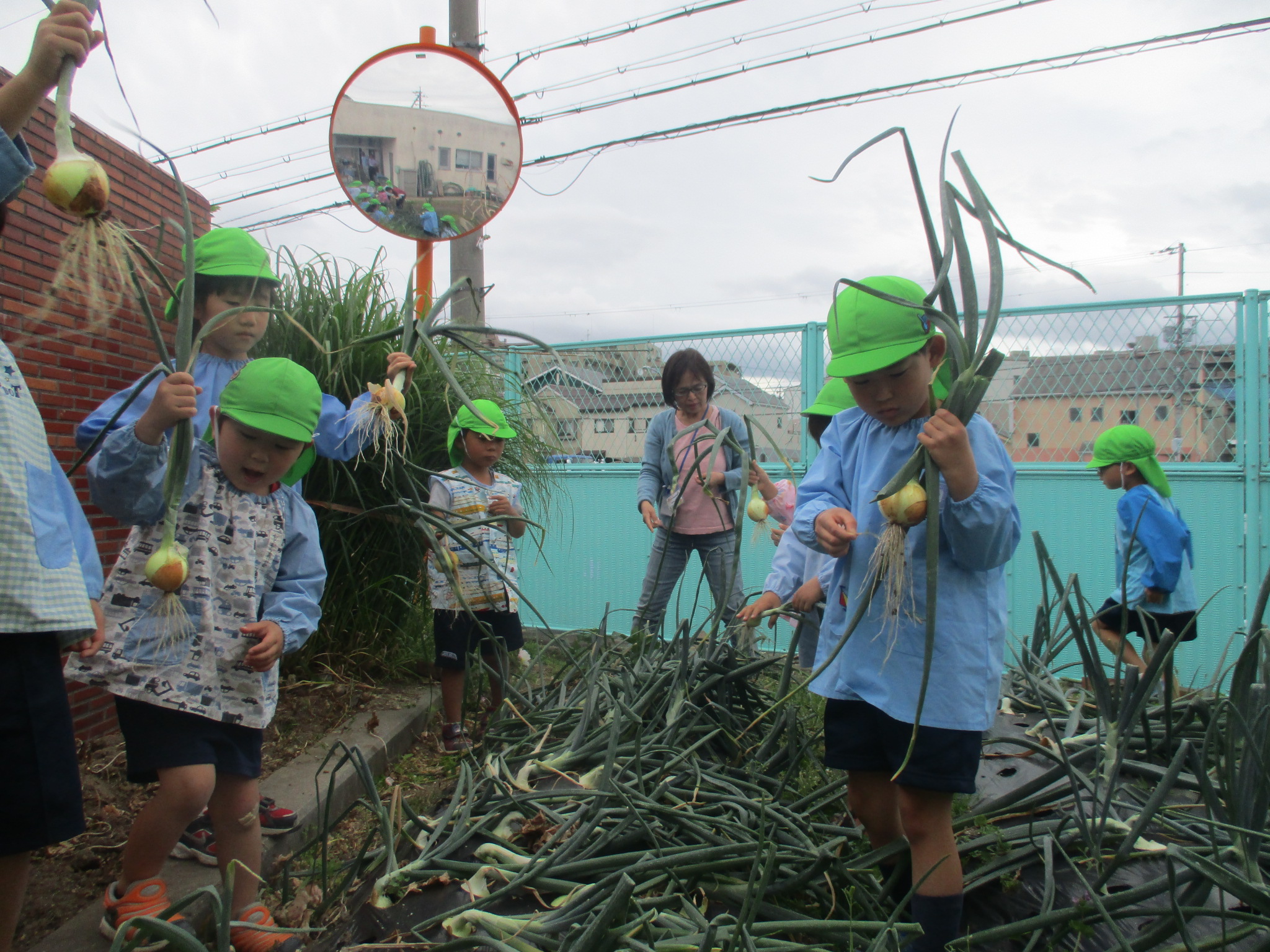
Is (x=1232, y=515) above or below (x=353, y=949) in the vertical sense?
above

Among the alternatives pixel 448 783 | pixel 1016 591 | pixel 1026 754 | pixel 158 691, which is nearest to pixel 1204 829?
pixel 1026 754

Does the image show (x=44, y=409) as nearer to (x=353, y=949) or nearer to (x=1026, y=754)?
(x=353, y=949)

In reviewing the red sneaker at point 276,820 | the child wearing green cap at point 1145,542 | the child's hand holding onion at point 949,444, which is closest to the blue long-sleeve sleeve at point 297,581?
the red sneaker at point 276,820

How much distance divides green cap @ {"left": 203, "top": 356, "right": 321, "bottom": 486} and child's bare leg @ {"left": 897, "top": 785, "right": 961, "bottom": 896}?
57.0 inches

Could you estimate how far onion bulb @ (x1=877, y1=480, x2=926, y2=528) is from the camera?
1.36 meters

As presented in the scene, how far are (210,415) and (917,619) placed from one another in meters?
1.66

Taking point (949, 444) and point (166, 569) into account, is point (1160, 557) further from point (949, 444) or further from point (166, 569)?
point (166, 569)

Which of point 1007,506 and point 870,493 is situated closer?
A: point 1007,506

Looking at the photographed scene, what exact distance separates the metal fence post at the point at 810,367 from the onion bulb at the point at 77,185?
176 inches

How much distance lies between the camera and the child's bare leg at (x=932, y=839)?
1.51 m

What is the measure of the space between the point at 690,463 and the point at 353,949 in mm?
2486

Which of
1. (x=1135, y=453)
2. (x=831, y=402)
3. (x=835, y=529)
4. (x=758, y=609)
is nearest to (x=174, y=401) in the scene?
(x=835, y=529)

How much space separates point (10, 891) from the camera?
1276mm

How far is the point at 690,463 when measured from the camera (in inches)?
139
